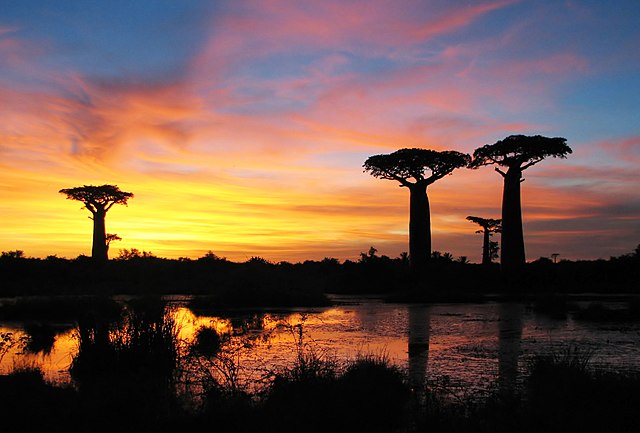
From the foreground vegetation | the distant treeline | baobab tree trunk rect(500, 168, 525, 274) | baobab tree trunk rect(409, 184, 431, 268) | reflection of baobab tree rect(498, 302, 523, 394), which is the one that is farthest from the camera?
baobab tree trunk rect(409, 184, 431, 268)

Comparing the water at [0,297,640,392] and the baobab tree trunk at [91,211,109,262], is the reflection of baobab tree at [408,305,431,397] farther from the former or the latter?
the baobab tree trunk at [91,211,109,262]

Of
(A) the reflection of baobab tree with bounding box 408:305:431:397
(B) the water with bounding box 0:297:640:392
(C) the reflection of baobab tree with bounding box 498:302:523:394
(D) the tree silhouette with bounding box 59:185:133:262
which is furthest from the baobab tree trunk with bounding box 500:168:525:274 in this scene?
(D) the tree silhouette with bounding box 59:185:133:262

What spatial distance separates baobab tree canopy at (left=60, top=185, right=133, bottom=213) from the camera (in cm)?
4062

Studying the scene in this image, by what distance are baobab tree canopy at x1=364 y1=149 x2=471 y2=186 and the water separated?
1517 centimetres

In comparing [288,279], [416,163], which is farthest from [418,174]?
[288,279]

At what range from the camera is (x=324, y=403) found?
6.12 metres

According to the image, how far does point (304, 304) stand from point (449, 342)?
42.8 feet

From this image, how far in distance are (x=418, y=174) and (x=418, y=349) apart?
23525mm

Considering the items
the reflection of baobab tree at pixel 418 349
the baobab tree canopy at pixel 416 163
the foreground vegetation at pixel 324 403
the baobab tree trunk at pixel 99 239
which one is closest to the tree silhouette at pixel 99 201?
the baobab tree trunk at pixel 99 239

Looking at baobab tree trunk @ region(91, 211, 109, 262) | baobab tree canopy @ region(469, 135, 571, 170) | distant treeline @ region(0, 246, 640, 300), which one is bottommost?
distant treeline @ region(0, 246, 640, 300)

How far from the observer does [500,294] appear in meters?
30.2

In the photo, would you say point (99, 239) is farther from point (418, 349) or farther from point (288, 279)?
point (418, 349)

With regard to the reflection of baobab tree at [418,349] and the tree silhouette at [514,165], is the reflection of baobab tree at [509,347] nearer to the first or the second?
the reflection of baobab tree at [418,349]

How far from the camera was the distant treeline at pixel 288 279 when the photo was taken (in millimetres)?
26688
